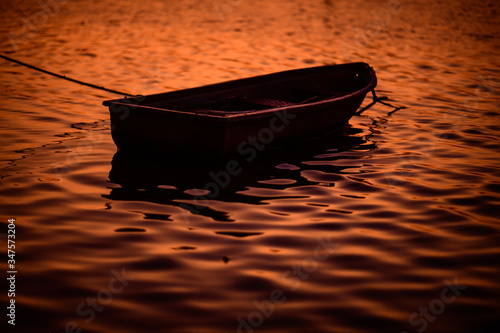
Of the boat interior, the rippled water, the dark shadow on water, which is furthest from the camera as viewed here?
the boat interior

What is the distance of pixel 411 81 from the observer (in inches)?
516

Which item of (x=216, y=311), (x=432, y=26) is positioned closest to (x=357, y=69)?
(x=216, y=311)

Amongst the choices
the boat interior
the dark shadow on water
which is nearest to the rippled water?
the dark shadow on water

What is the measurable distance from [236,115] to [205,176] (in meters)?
0.83

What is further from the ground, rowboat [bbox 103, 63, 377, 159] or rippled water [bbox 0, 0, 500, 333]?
rowboat [bbox 103, 63, 377, 159]

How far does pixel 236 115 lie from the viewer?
6262 mm

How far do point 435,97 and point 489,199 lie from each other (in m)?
5.89

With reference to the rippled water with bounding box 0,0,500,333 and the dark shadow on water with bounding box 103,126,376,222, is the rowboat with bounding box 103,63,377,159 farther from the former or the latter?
the rippled water with bounding box 0,0,500,333

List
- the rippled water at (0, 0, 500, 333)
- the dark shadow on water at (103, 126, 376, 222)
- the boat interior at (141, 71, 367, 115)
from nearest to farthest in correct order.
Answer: the rippled water at (0, 0, 500, 333), the dark shadow on water at (103, 126, 376, 222), the boat interior at (141, 71, 367, 115)

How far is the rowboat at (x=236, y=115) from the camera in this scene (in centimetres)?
632

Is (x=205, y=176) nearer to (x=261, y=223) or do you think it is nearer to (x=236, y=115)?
(x=236, y=115)

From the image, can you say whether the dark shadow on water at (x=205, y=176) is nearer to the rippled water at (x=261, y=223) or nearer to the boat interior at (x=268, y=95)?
the rippled water at (x=261, y=223)

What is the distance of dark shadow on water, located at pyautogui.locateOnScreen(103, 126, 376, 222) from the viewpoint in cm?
572

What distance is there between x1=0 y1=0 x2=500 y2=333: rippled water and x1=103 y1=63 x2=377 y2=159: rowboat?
306mm
